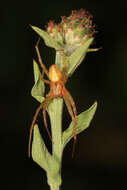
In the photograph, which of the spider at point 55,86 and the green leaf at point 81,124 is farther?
the green leaf at point 81,124

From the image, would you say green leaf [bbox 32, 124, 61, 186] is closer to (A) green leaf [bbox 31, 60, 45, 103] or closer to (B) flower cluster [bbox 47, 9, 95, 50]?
(A) green leaf [bbox 31, 60, 45, 103]

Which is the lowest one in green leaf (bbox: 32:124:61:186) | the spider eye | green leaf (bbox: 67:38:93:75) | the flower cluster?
green leaf (bbox: 32:124:61:186)

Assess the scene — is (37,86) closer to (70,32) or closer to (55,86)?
(55,86)

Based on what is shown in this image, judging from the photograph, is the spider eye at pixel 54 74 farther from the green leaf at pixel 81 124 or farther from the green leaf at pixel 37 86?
the green leaf at pixel 81 124

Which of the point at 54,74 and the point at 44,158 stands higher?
the point at 54,74

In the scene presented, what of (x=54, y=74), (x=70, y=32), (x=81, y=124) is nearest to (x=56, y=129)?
(x=81, y=124)

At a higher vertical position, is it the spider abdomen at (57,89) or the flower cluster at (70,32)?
the flower cluster at (70,32)

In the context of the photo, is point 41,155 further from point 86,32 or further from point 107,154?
point 107,154

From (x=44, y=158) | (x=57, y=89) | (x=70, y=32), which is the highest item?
(x=70, y=32)

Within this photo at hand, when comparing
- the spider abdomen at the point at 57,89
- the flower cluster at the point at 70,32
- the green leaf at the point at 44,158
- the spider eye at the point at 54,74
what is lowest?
the green leaf at the point at 44,158

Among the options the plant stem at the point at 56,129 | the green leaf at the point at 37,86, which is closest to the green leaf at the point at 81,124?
the plant stem at the point at 56,129

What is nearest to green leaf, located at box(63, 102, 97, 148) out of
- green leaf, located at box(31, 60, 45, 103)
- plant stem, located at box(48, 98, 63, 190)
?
plant stem, located at box(48, 98, 63, 190)
